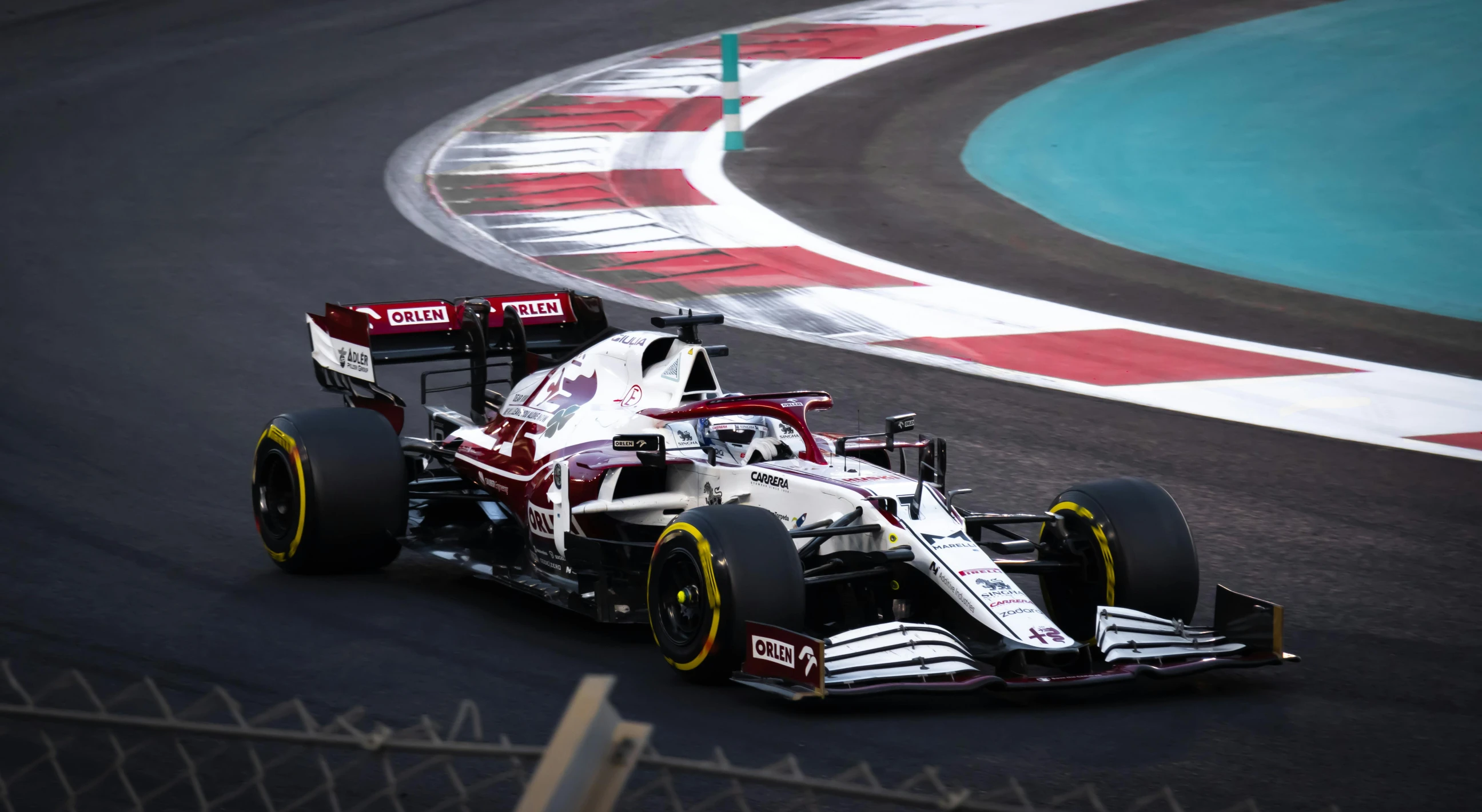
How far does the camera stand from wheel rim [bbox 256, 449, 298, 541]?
318 inches

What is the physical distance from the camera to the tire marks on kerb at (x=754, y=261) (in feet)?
37.2

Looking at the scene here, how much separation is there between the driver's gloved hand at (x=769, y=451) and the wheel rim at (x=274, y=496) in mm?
2238

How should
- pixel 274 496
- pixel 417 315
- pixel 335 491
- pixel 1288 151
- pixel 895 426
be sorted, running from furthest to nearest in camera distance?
pixel 1288 151
pixel 417 315
pixel 274 496
pixel 335 491
pixel 895 426

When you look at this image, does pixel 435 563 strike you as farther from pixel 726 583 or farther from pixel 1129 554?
pixel 1129 554

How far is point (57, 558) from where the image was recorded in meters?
8.10

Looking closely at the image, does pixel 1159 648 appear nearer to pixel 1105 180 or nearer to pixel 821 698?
pixel 821 698

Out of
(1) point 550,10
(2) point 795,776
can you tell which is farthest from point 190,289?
(1) point 550,10

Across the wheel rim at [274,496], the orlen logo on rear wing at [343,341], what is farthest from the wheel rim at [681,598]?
the orlen logo on rear wing at [343,341]

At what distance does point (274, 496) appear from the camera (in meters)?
8.19

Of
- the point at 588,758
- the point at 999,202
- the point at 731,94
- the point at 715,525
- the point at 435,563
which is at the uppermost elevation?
the point at 731,94

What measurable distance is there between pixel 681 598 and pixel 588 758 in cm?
382

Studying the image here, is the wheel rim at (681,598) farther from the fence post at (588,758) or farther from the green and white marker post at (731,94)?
the green and white marker post at (731,94)

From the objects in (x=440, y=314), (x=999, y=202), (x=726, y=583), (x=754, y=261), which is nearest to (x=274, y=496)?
(x=440, y=314)

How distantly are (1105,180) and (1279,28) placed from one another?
6.48 meters
